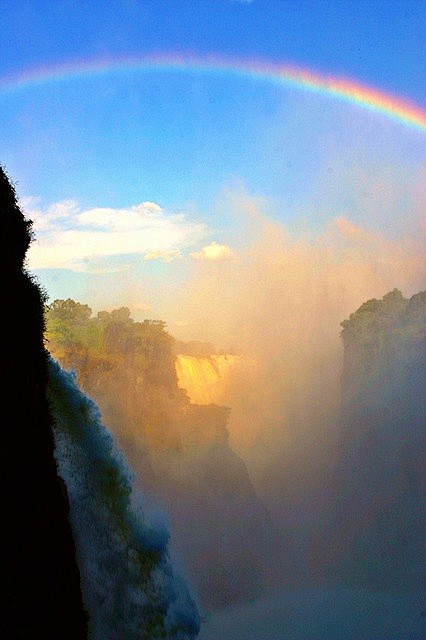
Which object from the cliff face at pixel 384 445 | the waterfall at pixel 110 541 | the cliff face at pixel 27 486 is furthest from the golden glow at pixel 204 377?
the cliff face at pixel 27 486

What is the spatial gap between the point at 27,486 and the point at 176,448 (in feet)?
153

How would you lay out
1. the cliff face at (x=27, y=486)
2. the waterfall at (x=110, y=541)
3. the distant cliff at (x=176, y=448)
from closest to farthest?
1. the cliff face at (x=27, y=486)
2. the waterfall at (x=110, y=541)
3. the distant cliff at (x=176, y=448)

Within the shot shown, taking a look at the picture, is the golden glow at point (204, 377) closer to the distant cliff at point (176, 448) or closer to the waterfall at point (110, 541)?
the distant cliff at point (176, 448)

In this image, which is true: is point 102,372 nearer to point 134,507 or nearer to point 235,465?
point 235,465

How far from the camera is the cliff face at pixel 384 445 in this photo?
61.4m

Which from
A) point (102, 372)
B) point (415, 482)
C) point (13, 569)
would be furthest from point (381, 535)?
point (13, 569)

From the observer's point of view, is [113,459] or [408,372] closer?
[113,459]

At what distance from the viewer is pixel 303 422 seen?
102938mm

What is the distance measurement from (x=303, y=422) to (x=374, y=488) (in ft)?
100

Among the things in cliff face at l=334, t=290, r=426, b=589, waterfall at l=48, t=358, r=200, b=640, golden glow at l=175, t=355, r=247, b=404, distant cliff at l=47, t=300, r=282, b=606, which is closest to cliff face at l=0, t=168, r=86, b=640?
waterfall at l=48, t=358, r=200, b=640

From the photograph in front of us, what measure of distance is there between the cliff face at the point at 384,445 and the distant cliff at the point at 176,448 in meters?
12.8

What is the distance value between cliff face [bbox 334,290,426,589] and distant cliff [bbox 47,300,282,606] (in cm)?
1284

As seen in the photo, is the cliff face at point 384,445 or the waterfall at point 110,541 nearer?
the waterfall at point 110,541

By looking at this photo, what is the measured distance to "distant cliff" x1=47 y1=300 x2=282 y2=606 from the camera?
168 ft
